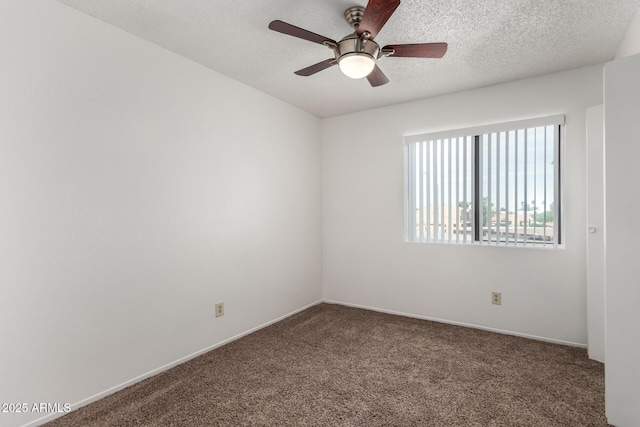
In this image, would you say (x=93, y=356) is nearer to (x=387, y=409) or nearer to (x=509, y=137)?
(x=387, y=409)

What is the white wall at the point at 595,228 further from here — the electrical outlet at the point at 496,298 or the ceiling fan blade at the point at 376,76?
the ceiling fan blade at the point at 376,76

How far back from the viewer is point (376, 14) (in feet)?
5.43

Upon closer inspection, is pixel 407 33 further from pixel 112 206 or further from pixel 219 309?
pixel 219 309

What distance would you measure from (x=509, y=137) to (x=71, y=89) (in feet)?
11.6

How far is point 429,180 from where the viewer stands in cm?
364

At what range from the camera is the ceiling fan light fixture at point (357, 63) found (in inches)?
76.6

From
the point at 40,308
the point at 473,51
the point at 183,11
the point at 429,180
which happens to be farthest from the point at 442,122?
the point at 40,308

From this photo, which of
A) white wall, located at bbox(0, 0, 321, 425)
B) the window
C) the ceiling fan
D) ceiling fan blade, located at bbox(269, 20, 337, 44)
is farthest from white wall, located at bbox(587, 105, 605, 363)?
white wall, located at bbox(0, 0, 321, 425)

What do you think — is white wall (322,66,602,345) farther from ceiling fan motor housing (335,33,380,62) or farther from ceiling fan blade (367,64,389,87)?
ceiling fan motor housing (335,33,380,62)

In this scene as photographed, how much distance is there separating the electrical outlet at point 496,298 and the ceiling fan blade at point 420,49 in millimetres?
2393

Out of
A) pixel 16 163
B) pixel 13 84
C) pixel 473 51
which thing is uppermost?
pixel 473 51

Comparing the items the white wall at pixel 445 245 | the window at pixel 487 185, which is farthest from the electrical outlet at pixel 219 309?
the window at pixel 487 185

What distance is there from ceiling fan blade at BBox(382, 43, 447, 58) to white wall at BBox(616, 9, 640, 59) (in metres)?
1.25

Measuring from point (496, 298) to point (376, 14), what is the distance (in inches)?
112
